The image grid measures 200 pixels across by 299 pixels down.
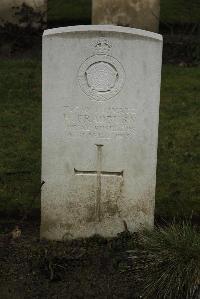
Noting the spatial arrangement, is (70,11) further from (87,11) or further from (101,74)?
(101,74)

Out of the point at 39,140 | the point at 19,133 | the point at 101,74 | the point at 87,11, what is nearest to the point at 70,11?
the point at 87,11

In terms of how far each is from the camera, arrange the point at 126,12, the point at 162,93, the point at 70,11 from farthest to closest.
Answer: the point at 70,11
the point at 126,12
the point at 162,93

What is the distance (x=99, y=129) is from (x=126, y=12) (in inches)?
256

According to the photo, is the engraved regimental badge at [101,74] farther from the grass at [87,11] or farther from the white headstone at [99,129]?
the grass at [87,11]

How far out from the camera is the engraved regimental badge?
494cm

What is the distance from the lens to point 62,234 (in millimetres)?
5230

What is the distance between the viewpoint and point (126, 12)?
11242mm

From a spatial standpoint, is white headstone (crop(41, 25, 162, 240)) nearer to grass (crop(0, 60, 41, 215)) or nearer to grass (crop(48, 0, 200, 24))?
grass (crop(0, 60, 41, 215))

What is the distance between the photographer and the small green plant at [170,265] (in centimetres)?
440

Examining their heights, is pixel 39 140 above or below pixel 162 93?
below

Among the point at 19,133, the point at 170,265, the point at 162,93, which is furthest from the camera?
the point at 162,93

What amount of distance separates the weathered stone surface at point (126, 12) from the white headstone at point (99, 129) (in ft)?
20.8

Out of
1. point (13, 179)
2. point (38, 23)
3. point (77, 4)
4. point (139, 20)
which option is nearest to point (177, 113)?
point (13, 179)

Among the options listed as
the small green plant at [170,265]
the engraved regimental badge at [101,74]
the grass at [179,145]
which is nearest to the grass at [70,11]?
the grass at [179,145]
